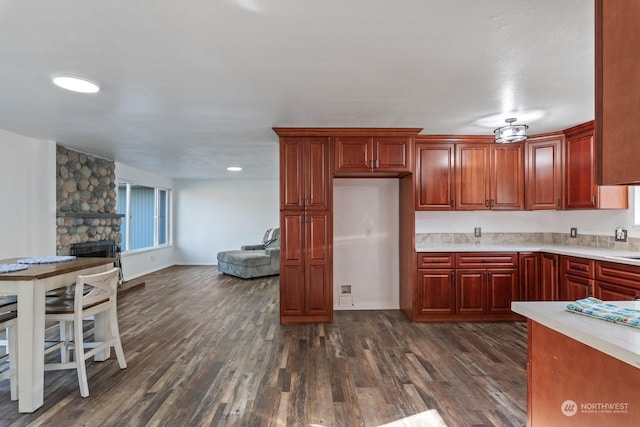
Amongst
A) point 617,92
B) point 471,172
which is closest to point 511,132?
point 471,172

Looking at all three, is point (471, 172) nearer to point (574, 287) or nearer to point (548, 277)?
point (548, 277)

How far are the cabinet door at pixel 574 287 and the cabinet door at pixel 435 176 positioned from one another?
139 cm

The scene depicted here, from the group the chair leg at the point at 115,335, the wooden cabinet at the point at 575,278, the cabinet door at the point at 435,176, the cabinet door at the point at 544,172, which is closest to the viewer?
the chair leg at the point at 115,335

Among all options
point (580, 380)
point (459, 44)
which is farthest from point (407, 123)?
point (580, 380)

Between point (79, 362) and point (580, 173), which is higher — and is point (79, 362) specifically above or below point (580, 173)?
below

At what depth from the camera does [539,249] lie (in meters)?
3.99

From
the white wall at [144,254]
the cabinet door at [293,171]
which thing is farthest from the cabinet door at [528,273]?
the white wall at [144,254]

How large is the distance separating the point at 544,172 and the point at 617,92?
3.70m

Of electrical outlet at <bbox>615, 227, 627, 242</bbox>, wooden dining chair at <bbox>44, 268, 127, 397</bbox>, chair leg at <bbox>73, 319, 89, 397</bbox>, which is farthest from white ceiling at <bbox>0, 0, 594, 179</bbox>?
chair leg at <bbox>73, 319, 89, 397</bbox>

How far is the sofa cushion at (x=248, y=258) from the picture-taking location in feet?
22.5

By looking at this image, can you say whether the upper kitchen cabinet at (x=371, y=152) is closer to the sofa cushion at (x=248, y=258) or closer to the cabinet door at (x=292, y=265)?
the cabinet door at (x=292, y=265)

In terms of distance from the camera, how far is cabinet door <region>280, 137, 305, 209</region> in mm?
3957

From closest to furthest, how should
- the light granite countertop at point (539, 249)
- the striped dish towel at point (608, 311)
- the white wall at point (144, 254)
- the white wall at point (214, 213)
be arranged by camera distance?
the striped dish towel at point (608, 311)
the light granite countertop at point (539, 249)
the white wall at point (144, 254)
the white wall at point (214, 213)

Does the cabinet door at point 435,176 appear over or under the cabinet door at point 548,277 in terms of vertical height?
over
